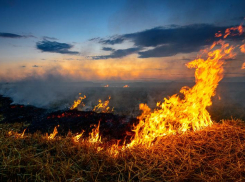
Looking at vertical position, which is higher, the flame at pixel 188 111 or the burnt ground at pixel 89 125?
the flame at pixel 188 111

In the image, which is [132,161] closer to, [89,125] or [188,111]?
[188,111]

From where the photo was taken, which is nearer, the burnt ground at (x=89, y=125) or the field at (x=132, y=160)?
the field at (x=132, y=160)

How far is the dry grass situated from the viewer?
208cm

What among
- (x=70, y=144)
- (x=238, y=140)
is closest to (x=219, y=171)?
(x=238, y=140)

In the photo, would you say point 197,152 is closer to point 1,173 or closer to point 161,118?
point 161,118

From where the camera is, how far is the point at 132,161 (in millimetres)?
2666

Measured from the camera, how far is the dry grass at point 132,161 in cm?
208

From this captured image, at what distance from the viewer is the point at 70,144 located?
311cm

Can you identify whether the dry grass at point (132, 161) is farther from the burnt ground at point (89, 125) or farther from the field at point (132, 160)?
the burnt ground at point (89, 125)

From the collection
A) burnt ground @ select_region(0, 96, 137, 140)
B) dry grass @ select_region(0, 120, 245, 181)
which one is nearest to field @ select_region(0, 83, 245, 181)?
dry grass @ select_region(0, 120, 245, 181)

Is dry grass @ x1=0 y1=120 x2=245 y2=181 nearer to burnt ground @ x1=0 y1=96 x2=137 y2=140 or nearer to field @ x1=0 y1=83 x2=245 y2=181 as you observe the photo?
field @ x1=0 y1=83 x2=245 y2=181

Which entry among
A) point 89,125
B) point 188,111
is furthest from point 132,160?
point 89,125

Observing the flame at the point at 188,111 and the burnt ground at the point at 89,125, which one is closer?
the flame at the point at 188,111

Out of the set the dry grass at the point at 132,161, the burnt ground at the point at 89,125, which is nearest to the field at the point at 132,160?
the dry grass at the point at 132,161
